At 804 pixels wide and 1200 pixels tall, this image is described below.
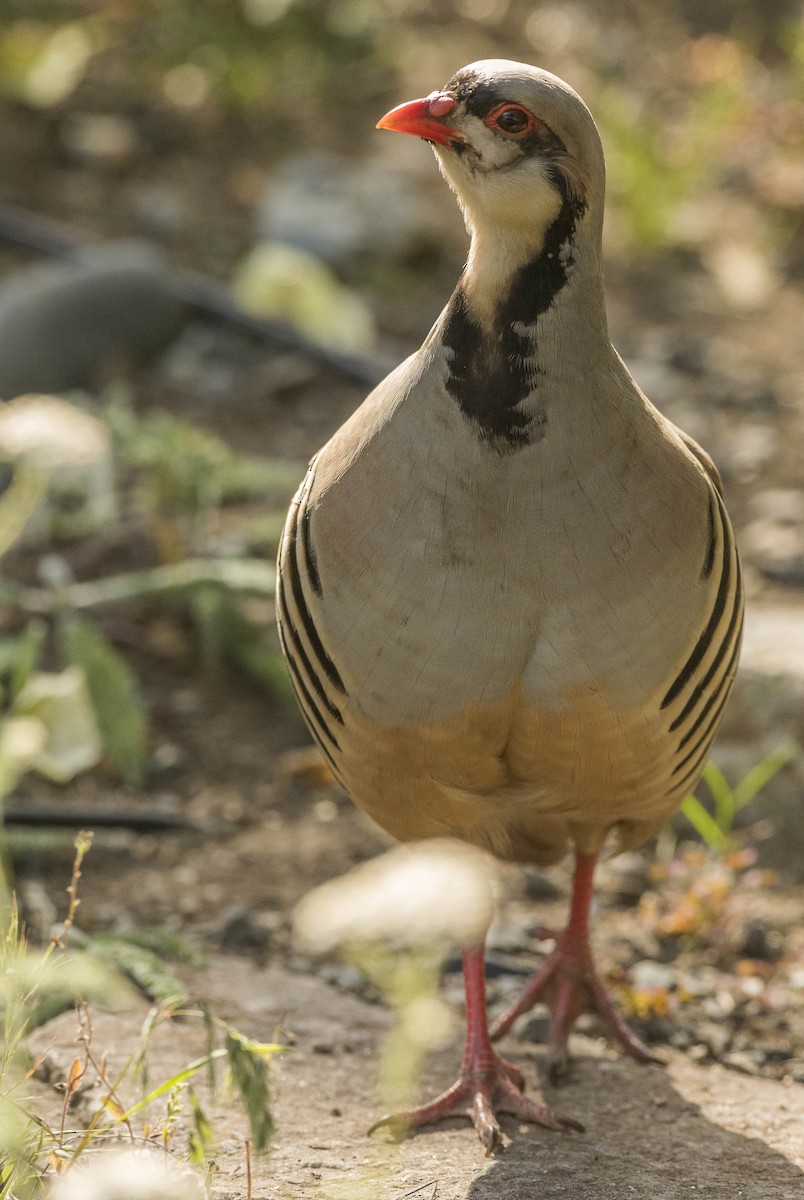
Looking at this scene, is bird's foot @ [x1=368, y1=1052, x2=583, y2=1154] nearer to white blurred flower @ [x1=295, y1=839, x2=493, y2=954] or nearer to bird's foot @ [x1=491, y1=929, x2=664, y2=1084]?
bird's foot @ [x1=491, y1=929, x2=664, y2=1084]

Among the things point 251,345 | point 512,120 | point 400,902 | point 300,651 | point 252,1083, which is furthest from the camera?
point 251,345

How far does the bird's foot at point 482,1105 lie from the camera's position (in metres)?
2.81

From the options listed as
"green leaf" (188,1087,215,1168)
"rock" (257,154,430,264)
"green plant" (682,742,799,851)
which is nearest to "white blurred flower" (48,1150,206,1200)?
"green leaf" (188,1087,215,1168)

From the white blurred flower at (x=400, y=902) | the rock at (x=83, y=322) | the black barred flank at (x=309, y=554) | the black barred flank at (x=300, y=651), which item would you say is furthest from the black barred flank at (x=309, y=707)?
the rock at (x=83, y=322)

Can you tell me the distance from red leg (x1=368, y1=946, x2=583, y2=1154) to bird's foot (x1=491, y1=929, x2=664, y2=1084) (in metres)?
0.29

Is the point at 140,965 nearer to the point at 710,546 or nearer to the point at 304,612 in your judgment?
the point at 304,612

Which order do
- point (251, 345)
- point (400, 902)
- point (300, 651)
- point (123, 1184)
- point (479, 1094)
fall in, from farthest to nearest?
point (251, 345) → point (479, 1094) → point (300, 651) → point (400, 902) → point (123, 1184)

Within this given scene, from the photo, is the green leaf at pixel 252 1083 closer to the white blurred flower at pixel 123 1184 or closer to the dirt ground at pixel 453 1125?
the white blurred flower at pixel 123 1184

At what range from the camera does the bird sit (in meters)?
2.44

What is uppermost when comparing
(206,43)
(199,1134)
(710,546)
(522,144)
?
(206,43)

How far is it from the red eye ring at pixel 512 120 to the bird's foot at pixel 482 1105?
1.68 meters

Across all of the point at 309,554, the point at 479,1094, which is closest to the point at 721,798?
the point at 479,1094

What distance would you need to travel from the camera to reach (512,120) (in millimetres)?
2400

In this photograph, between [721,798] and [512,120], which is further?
[721,798]
